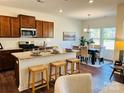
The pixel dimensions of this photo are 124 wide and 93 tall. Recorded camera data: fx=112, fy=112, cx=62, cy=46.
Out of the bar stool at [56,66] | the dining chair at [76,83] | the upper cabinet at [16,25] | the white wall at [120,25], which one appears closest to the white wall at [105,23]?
the white wall at [120,25]

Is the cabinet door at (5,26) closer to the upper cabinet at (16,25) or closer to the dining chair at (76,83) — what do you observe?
the upper cabinet at (16,25)

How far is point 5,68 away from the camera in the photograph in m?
4.74

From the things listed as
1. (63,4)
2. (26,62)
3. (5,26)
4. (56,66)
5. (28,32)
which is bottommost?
(56,66)

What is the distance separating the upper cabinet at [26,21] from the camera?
509 cm

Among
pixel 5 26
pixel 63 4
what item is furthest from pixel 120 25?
pixel 5 26

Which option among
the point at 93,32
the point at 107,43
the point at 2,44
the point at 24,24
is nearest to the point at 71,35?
the point at 93,32

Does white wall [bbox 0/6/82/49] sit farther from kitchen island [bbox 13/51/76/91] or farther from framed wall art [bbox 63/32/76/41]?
kitchen island [bbox 13/51/76/91]

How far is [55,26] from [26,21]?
227 cm

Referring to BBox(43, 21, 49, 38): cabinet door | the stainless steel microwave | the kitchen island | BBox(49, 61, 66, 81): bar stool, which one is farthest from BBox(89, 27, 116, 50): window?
the kitchen island

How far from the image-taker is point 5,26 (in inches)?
187

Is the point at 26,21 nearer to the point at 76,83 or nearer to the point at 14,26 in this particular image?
the point at 14,26

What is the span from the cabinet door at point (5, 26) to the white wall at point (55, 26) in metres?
0.36

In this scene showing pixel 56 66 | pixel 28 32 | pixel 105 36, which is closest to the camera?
pixel 56 66

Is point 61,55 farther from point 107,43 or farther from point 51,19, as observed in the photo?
point 107,43
